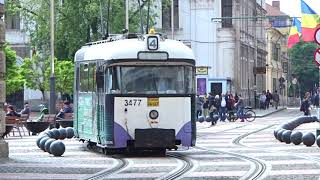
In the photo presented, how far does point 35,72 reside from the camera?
5406 cm

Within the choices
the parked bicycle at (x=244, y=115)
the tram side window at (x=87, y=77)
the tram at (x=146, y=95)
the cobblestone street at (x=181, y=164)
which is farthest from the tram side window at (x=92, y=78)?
the parked bicycle at (x=244, y=115)

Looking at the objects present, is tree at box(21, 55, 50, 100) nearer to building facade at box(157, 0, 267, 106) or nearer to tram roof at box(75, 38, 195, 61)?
building facade at box(157, 0, 267, 106)

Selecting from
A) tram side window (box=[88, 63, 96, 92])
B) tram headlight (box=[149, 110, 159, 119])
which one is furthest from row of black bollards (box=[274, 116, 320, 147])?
tram side window (box=[88, 63, 96, 92])

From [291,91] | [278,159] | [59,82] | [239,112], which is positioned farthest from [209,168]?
[291,91]

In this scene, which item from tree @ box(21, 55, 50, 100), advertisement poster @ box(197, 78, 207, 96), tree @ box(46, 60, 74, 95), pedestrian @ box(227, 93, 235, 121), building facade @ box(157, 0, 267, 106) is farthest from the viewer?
building facade @ box(157, 0, 267, 106)

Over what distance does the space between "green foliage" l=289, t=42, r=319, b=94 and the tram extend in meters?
93.2

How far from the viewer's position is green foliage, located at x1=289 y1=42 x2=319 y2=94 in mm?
112750

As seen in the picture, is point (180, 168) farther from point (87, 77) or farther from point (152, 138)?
point (87, 77)

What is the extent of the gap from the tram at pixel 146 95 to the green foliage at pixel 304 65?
93215 millimetres

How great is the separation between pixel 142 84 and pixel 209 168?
384 cm

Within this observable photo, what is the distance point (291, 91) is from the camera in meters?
107

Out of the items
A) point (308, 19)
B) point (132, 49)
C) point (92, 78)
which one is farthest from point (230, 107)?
point (132, 49)

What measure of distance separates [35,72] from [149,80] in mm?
34634

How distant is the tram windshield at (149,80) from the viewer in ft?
66.7
